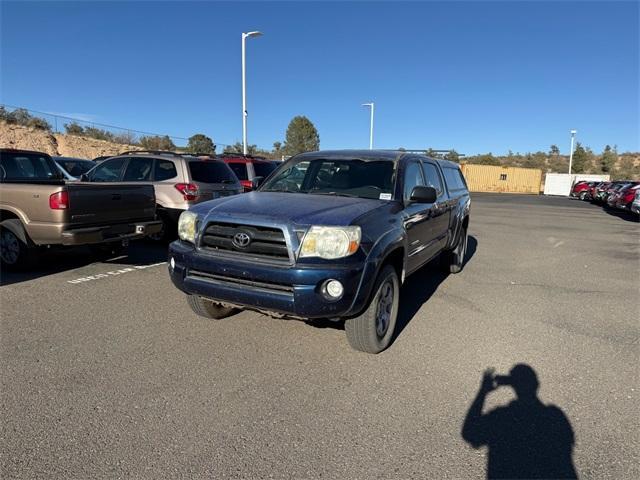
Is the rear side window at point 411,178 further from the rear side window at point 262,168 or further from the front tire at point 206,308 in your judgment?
the rear side window at point 262,168

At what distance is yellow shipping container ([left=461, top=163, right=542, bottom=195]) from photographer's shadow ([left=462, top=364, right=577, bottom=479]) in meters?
48.0

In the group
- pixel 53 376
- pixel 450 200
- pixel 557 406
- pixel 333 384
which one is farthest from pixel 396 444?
pixel 450 200

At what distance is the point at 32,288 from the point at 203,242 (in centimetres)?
331

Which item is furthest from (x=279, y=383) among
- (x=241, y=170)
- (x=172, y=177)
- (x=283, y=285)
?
(x=241, y=170)

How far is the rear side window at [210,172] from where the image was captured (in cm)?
876

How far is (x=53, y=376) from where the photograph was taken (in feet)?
11.6

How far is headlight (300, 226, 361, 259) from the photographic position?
11.7 ft

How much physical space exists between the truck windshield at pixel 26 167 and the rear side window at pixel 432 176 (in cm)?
615

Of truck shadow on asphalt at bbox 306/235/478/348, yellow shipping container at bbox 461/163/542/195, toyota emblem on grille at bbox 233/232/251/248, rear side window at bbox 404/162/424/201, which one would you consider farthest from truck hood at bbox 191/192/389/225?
yellow shipping container at bbox 461/163/542/195

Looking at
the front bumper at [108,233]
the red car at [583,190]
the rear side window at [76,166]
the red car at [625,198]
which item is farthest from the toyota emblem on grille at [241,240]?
the red car at [583,190]

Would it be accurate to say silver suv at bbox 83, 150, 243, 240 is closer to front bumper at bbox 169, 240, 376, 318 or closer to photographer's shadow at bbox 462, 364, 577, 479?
front bumper at bbox 169, 240, 376, 318

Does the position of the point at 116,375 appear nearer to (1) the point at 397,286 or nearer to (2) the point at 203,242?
(2) the point at 203,242

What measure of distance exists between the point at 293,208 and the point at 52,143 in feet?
125

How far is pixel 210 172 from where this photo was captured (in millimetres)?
9055
